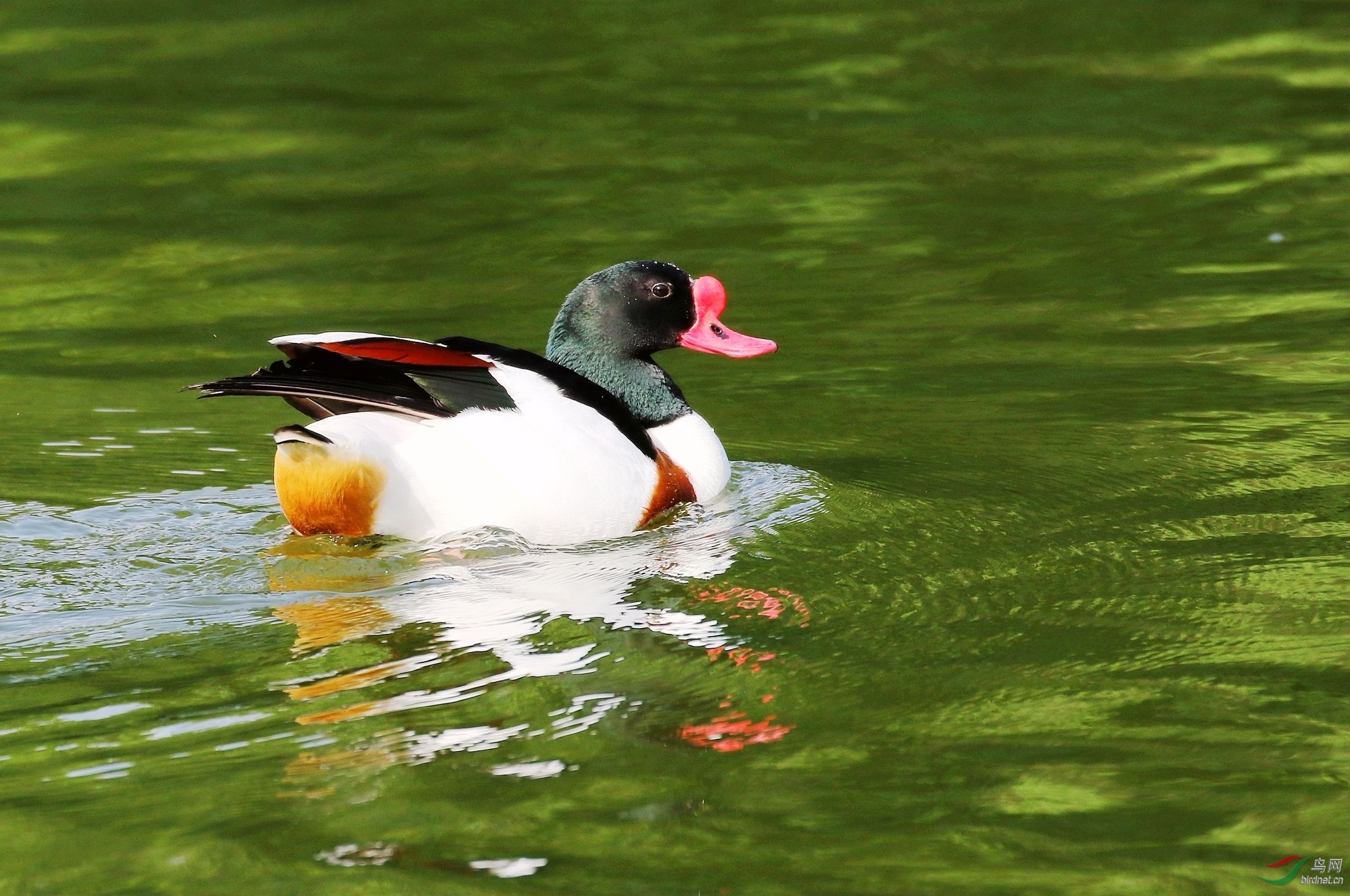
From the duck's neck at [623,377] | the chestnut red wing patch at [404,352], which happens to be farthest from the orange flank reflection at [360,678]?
the duck's neck at [623,377]

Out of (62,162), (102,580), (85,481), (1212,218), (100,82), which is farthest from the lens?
(100,82)

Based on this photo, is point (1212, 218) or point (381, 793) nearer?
point (381, 793)

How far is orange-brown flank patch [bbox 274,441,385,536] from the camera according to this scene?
6.25 m

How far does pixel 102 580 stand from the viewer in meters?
6.11

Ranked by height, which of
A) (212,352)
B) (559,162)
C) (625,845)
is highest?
(559,162)

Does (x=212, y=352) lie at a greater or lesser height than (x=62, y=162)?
lesser

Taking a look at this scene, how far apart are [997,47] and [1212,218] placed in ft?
13.2

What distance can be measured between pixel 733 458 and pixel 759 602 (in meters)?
2.08

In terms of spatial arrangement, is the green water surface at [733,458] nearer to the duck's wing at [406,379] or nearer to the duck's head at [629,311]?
the duck's wing at [406,379]

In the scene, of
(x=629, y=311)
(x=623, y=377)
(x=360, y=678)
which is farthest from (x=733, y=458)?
(x=360, y=678)

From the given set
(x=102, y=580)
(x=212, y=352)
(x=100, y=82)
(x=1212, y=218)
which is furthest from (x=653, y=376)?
(x=100, y=82)

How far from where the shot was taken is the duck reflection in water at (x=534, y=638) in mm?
4785

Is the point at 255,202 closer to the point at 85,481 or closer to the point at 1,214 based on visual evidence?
the point at 1,214

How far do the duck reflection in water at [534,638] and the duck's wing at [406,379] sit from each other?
487mm
